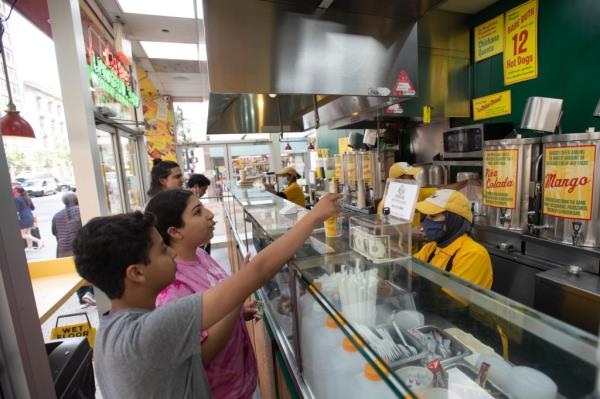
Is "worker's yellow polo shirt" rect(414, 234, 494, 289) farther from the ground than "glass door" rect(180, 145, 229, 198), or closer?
closer

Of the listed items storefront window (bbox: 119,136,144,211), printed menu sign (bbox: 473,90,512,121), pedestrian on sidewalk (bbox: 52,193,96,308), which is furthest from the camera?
storefront window (bbox: 119,136,144,211)

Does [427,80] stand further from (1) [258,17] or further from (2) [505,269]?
(1) [258,17]

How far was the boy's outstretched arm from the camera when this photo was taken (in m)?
0.76

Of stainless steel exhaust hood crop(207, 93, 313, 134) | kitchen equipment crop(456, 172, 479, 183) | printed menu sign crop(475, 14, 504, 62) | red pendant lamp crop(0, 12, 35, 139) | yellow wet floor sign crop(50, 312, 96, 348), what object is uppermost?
printed menu sign crop(475, 14, 504, 62)

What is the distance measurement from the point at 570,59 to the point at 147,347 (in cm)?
381

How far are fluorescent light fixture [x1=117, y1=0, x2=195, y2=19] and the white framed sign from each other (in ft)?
11.2

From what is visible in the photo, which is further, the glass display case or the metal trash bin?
the metal trash bin

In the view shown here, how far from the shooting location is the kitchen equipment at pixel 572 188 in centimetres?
188

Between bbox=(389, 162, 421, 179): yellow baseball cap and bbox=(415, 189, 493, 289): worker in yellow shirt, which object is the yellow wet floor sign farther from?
bbox=(389, 162, 421, 179): yellow baseball cap

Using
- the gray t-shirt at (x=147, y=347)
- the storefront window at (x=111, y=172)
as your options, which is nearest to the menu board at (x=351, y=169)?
the storefront window at (x=111, y=172)

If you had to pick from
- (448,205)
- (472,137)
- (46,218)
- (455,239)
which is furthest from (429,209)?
(46,218)

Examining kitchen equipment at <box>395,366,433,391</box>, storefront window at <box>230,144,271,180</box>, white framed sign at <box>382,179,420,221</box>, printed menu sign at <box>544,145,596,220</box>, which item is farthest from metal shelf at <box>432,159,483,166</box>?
storefront window at <box>230,144,271,180</box>

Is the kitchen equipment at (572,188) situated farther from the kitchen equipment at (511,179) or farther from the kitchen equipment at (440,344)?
the kitchen equipment at (440,344)

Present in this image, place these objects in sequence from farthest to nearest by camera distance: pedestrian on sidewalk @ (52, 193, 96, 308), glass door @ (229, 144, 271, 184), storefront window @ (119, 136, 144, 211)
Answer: glass door @ (229, 144, 271, 184) < storefront window @ (119, 136, 144, 211) < pedestrian on sidewalk @ (52, 193, 96, 308)
